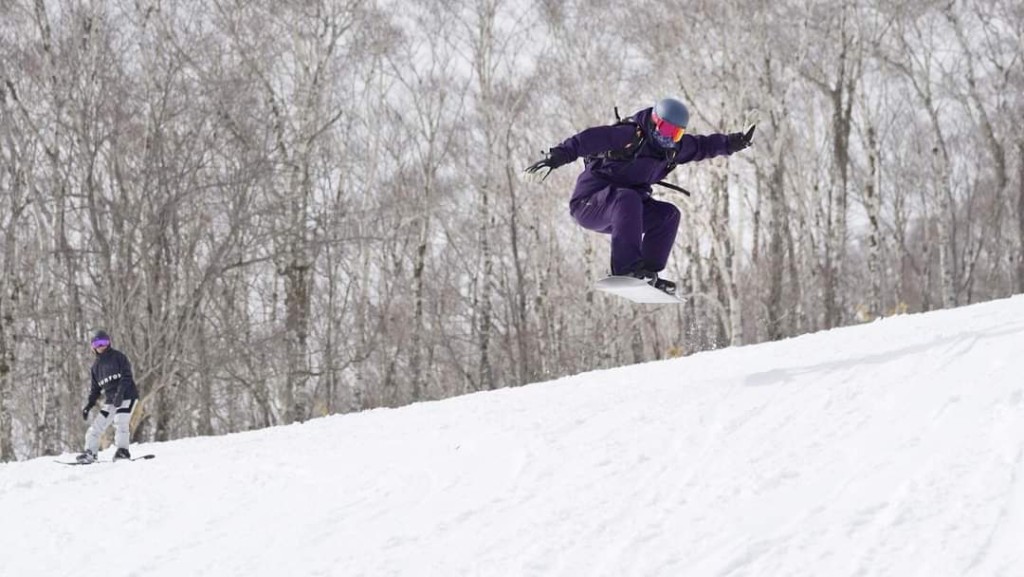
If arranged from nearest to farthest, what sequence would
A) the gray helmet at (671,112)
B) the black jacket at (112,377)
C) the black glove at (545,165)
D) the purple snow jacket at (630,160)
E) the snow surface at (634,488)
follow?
the snow surface at (634,488) → the black glove at (545,165) → the purple snow jacket at (630,160) → the gray helmet at (671,112) → the black jacket at (112,377)

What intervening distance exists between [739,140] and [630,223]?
1102mm

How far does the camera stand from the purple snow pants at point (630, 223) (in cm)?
604

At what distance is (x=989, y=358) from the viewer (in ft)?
16.3

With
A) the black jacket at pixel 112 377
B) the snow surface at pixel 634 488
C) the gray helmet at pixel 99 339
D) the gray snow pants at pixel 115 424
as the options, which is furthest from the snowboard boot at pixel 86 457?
the snow surface at pixel 634 488

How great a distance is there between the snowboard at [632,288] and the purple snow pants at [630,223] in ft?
0.50

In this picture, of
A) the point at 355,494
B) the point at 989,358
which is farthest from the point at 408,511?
the point at 989,358

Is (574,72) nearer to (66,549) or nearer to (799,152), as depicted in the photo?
(799,152)

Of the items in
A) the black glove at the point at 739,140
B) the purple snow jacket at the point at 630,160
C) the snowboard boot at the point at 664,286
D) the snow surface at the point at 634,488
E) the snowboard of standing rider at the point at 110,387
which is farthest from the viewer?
the snowboard of standing rider at the point at 110,387

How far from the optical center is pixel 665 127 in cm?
599

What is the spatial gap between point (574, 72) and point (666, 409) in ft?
52.4

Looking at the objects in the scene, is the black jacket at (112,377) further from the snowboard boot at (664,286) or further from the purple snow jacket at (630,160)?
the snowboard boot at (664,286)

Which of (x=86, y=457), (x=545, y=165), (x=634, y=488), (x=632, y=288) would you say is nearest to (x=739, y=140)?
(x=632, y=288)

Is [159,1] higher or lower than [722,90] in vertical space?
higher

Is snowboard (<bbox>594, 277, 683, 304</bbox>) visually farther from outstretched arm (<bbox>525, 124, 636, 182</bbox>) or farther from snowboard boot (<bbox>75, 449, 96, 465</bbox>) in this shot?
snowboard boot (<bbox>75, 449, 96, 465</bbox>)
